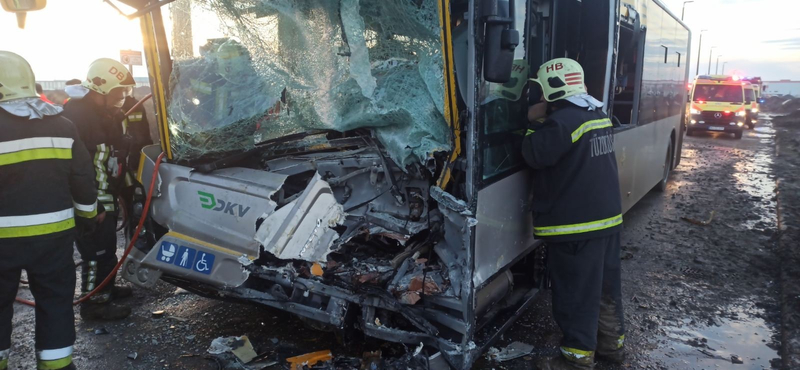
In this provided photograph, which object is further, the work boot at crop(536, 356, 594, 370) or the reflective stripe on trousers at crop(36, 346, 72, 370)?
the work boot at crop(536, 356, 594, 370)

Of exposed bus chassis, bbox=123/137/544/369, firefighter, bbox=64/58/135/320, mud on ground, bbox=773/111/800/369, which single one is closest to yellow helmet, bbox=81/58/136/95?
firefighter, bbox=64/58/135/320

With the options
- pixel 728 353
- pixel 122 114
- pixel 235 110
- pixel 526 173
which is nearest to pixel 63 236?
pixel 235 110

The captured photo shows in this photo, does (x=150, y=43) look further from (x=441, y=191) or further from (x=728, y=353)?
(x=728, y=353)

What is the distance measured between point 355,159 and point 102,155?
2141mm

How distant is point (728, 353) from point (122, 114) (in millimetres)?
4944

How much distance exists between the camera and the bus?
2734 mm

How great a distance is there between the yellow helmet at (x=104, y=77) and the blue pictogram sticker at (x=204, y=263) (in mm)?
1778

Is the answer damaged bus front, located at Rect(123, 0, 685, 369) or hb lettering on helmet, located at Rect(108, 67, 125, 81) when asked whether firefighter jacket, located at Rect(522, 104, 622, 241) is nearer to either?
damaged bus front, located at Rect(123, 0, 685, 369)

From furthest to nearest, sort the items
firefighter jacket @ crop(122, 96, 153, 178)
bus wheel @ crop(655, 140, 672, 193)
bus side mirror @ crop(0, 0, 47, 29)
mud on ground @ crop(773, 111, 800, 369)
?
1. bus wheel @ crop(655, 140, 672, 193)
2. firefighter jacket @ crop(122, 96, 153, 178)
3. mud on ground @ crop(773, 111, 800, 369)
4. bus side mirror @ crop(0, 0, 47, 29)

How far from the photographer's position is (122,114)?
4.17m

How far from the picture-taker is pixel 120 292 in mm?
4266

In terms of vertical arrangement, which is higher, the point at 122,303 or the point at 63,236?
the point at 63,236

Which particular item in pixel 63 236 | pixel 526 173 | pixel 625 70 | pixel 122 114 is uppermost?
pixel 625 70

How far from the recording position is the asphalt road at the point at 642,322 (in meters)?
3.34
